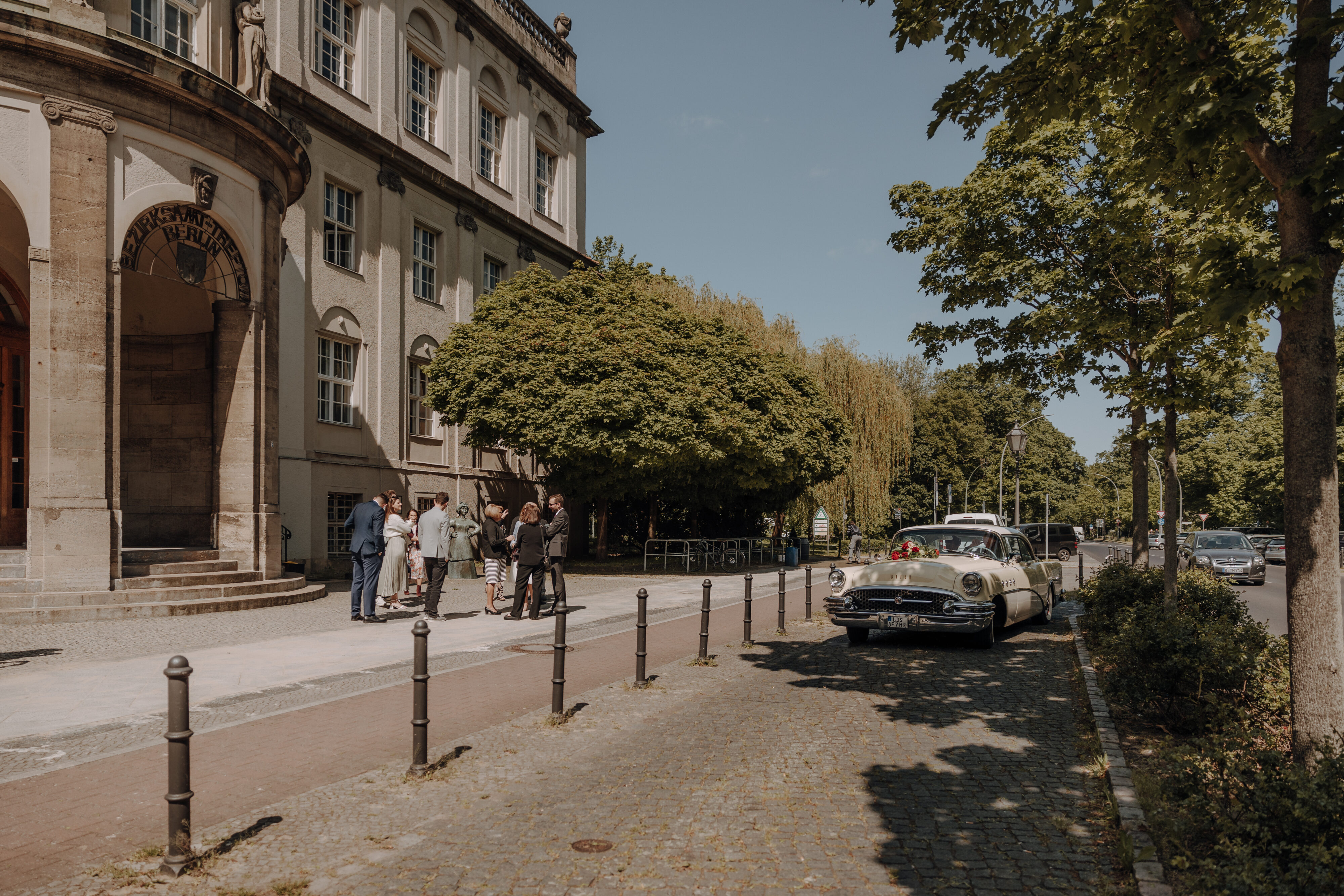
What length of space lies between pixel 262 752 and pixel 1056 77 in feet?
22.4

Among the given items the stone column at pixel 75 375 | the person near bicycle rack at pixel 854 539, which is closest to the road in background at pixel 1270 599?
the person near bicycle rack at pixel 854 539

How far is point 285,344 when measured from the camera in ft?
69.5

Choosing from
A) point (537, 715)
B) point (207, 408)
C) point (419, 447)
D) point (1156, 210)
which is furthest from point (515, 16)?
point (537, 715)

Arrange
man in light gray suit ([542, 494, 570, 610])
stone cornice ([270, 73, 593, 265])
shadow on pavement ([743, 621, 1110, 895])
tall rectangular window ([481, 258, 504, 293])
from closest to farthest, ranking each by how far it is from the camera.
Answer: shadow on pavement ([743, 621, 1110, 895]), man in light gray suit ([542, 494, 570, 610]), stone cornice ([270, 73, 593, 265]), tall rectangular window ([481, 258, 504, 293])

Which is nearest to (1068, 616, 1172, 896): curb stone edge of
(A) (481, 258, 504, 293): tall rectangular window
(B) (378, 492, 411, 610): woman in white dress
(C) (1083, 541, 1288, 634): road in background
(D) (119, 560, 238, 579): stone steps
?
(C) (1083, 541, 1288, 634): road in background

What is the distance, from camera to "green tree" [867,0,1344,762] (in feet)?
15.0

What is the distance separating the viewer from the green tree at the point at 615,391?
22.0 meters

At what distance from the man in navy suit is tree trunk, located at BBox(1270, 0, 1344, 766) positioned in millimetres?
11635

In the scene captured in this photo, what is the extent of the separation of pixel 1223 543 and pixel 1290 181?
2627 cm

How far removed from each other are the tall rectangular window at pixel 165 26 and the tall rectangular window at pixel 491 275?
12.7 meters

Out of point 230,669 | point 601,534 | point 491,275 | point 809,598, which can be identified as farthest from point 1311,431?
point 491,275

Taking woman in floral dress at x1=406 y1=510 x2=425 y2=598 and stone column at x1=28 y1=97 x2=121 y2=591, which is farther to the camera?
woman in floral dress at x1=406 y1=510 x2=425 y2=598

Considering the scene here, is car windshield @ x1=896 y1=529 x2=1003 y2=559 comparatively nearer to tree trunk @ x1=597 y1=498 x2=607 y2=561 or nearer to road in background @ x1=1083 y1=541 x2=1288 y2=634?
road in background @ x1=1083 y1=541 x2=1288 y2=634

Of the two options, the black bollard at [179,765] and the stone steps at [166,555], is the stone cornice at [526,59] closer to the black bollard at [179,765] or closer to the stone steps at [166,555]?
the stone steps at [166,555]
